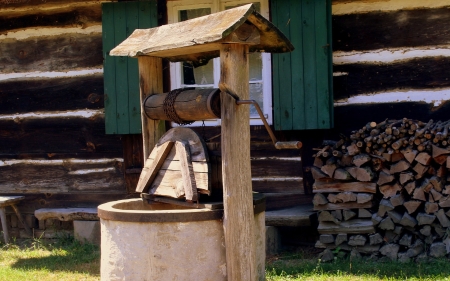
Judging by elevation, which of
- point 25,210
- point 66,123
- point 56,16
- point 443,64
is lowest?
point 25,210

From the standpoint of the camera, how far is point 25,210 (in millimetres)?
8102

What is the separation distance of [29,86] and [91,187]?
139cm

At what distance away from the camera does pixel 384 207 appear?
611 centimetres

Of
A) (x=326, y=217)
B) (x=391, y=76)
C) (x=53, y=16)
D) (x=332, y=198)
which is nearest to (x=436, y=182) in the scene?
(x=332, y=198)

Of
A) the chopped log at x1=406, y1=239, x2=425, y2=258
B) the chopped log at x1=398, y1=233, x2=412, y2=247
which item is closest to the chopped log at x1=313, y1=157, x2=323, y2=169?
the chopped log at x1=398, y1=233, x2=412, y2=247

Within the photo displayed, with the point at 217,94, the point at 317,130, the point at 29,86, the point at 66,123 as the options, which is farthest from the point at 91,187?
the point at 217,94

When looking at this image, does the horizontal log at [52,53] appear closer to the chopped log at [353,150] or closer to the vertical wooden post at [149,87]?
the vertical wooden post at [149,87]

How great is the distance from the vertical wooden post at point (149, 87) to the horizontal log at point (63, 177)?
8.45 ft

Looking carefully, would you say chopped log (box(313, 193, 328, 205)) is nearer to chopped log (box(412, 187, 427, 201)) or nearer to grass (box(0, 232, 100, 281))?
chopped log (box(412, 187, 427, 201))

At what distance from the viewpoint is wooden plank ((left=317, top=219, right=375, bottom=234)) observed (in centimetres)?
618

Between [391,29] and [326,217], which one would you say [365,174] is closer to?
[326,217]

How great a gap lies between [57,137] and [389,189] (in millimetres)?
3828

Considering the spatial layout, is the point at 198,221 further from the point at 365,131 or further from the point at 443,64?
the point at 443,64

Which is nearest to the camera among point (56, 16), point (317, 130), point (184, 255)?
point (184, 255)
